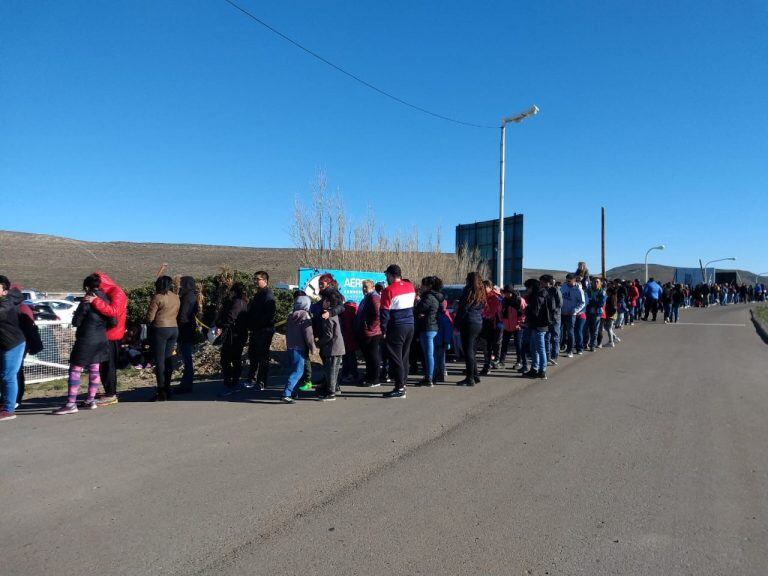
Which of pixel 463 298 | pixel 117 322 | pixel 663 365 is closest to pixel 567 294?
pixel 663 365

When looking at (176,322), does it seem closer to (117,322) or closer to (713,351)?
(117,322)

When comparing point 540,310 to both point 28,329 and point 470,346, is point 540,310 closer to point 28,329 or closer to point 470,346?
point 470,346

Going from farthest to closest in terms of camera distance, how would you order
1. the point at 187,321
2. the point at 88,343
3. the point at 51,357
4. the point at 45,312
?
the point at 45,312
the point at 51,357
the point at 187,321
the point at 88,343

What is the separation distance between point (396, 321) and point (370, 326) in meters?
0.43

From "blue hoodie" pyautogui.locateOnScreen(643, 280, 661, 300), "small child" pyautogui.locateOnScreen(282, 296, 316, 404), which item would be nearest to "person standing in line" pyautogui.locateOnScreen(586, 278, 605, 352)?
"small child" pyautogui.locateOnScreen(282, 296, 316, 404)

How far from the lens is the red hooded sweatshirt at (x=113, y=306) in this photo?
7051 mm

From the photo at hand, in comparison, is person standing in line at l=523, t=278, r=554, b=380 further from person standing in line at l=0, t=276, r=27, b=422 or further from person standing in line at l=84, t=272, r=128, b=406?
person standing in line at l=0, t=276, r=27, b=422

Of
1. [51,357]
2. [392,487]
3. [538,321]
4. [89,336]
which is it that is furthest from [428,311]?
[51,357]

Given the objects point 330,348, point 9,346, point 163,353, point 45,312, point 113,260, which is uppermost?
point 113,260

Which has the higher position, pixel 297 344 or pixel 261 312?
pixel 261 312

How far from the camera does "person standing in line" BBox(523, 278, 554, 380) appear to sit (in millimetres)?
9328

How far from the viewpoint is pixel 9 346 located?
22.0 ft

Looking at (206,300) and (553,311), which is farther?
(206,300)

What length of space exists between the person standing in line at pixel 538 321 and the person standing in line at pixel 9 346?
7.67m
